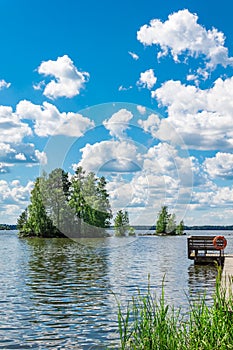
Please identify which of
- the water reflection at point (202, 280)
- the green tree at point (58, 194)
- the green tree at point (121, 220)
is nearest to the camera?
the water reflection at point (202, 280)

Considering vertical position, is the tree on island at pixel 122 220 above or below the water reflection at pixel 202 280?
above

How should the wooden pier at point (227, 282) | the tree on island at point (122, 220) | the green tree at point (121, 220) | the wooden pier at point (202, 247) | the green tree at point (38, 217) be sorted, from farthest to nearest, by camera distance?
the green tree at point (38, 217)
the green tree at point (121, 220)
the tree on island at point (122, 220)
the wooden pier at point (202, 247)
the wooden pier at point (227, 282)

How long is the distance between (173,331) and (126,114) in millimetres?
35223

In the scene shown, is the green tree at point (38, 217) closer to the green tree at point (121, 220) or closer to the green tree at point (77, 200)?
the green tree at point (77, 200)

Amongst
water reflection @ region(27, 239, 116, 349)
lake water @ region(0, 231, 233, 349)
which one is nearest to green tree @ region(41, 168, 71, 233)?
lake water @ region(0, 231, 233, 349)

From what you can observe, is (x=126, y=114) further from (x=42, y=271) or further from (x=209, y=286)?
(x=209, y=286)

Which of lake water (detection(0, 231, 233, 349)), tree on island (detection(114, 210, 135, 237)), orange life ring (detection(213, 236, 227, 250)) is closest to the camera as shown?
lake water (detection(0, 231, 233, 349))

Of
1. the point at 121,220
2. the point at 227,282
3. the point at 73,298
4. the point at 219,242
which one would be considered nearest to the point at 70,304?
the point at 73,298

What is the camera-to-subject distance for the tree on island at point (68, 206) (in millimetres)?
92625

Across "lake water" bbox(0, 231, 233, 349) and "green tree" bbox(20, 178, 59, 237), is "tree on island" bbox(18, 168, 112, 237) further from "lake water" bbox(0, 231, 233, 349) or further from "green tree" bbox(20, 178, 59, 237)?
"lake water" bbox(0, 231, 233, 349)

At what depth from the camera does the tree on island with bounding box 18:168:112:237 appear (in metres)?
92.6

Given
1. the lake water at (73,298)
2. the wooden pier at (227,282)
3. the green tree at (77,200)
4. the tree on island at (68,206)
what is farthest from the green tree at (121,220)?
the wooden pier at (227,282)

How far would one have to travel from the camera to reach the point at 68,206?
9931cm

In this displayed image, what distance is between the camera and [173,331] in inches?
305
